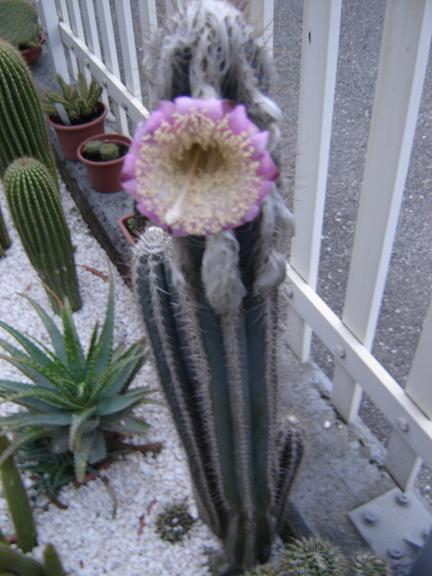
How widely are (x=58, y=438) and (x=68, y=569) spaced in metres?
0.33

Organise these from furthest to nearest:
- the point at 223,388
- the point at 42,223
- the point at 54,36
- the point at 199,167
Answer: the point at 54,36 < the point at 42,223 < the point at 223,388 < the point at 199,167

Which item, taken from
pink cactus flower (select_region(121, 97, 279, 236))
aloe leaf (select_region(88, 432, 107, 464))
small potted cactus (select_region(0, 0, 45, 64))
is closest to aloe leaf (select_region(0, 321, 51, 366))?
aloe leaf (select_region(88, 432, 107, 464))

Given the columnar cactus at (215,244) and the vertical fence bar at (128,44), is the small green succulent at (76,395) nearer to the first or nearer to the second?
the columnar cactus at (215,244)

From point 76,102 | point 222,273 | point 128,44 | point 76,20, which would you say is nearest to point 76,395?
point 222,273

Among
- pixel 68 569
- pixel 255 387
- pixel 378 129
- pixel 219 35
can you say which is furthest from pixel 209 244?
pixel 68 569

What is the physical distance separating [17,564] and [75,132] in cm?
184

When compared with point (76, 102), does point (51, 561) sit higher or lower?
lower

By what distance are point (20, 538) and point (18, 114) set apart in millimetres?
1315

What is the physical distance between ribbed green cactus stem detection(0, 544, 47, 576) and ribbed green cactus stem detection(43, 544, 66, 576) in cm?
3

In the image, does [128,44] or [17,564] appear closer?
[17,564]

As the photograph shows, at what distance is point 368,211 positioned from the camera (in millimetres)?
1380

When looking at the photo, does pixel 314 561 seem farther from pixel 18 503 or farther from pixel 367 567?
pixel 18 503

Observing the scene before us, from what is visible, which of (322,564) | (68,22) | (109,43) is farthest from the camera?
(68,22)

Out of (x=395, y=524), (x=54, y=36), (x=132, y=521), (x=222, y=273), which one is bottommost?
(x=132, y=521)
